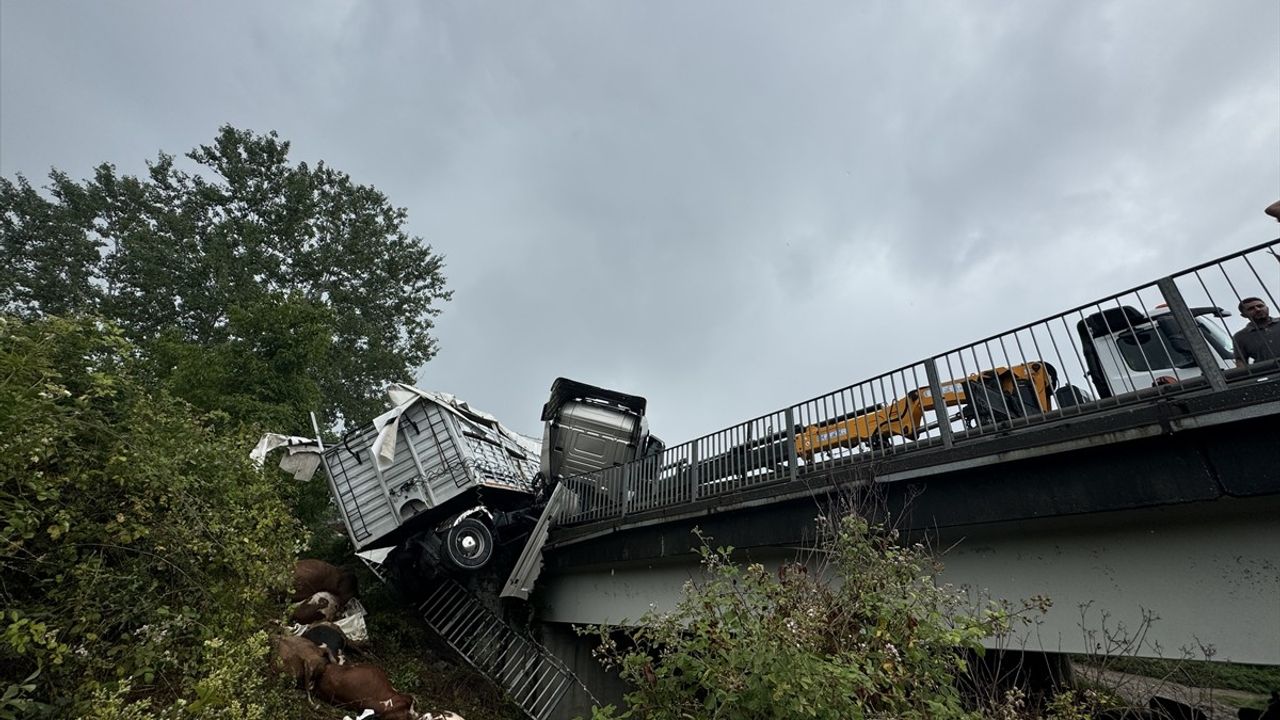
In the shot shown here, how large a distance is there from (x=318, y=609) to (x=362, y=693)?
3.14 meters

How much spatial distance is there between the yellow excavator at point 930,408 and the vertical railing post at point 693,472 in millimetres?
2020

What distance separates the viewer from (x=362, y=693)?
7.81 m

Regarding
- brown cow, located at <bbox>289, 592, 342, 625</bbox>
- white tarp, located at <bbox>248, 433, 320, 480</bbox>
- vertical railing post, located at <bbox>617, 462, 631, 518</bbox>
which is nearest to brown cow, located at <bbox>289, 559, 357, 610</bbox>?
brown cow, located at <bbox>289, 592, 342, 625</bbox>

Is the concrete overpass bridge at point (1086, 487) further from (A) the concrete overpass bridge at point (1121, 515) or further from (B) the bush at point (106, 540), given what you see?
(B) the bush at point (106, 540)

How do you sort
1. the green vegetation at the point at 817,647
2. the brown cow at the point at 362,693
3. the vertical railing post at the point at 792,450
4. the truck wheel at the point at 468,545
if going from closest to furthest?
the green vegetation at the point at 817,647
the vertical railing post at the point at 792,450
the brown cow at the point at 362,693
the truck wheel at the point at 468,545

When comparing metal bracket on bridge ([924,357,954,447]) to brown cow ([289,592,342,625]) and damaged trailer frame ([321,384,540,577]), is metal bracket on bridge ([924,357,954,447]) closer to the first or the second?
damaged trailer frame ([321,384,540,577])

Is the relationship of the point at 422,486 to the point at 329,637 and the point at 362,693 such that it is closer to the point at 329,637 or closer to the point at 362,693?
the point at 329,637

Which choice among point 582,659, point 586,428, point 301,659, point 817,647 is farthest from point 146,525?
point 582,659

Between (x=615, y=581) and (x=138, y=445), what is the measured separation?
7.32m

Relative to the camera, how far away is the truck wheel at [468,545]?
984cm

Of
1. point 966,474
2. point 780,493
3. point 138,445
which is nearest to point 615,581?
point 780,493

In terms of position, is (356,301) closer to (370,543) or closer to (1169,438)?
(370,543)

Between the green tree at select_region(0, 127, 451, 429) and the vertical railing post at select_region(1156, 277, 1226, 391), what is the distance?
1853 cm

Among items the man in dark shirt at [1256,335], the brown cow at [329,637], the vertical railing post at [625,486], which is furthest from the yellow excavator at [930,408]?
the brown cow at [329,637]
